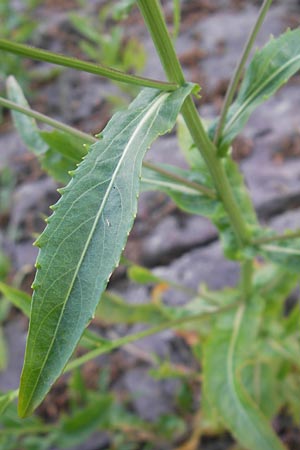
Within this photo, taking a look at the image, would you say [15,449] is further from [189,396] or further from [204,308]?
[204,308]

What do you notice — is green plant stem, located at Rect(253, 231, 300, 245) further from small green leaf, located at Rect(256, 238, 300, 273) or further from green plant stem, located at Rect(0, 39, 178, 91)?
green plant stem, located at Rect(0, 39, 178, 91)

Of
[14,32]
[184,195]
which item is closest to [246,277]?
[184,195]

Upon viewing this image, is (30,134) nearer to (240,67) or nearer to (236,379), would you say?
(240,67)

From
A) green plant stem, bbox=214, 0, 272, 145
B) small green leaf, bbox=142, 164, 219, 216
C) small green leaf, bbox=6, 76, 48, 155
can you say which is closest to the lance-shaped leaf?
green plant stem, bbox=214, 0, 272, 145

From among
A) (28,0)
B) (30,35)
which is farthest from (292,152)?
(28,0)

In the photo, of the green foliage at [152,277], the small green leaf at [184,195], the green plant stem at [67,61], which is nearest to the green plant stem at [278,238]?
the green foliage at [152,277]

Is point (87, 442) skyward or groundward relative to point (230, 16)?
groundward
